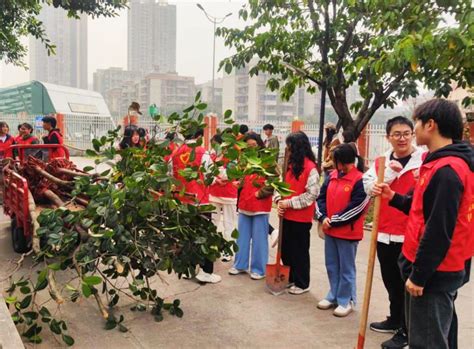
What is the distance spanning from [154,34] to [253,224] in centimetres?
5090

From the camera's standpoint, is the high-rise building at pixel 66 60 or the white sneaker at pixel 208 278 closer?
the white sneaker at pixel 208 278

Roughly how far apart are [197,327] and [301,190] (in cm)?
148

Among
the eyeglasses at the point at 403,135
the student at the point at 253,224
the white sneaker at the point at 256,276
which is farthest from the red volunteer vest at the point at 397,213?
the white sneaker at the point at 256,276

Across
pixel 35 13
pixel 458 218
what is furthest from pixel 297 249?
pixel 35 13

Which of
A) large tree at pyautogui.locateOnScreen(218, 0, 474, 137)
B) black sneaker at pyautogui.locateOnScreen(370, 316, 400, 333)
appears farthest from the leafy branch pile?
large tree at pyautogui.locateOnScreen(218, 0, 474, 137)

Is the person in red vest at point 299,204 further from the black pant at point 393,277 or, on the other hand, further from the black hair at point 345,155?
the black pant at point 393,277

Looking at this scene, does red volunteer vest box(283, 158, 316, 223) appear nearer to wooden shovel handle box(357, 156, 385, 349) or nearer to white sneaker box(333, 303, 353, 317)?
white sneaker box(333, 303, 353, 317)

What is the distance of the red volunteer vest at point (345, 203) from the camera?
3652mm

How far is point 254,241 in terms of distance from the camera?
4.62 m

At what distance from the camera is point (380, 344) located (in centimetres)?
328

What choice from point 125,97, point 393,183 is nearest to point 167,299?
point 393,183

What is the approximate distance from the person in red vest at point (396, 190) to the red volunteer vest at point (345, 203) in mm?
299

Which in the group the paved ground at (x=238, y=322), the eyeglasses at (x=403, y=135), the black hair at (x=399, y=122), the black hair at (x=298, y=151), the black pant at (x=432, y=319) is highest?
the black hair at (x=399, y=122)

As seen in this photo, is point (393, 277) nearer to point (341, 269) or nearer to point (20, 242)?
point (341, 269)
